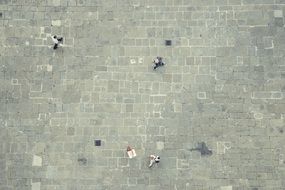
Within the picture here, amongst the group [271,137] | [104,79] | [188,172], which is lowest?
[188,172]

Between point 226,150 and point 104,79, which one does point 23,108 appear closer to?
point 104,79

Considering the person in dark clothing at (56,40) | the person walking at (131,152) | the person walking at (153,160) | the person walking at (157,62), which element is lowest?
the person walking at (153,160)

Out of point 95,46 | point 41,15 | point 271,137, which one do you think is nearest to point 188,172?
point 271,137

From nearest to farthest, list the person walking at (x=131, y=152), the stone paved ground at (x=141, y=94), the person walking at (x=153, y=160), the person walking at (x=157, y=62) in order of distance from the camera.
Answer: the person walking at (x=153, y=160), the stone paved ground at (x=141, y=94), the person walking at (x=131, y=152), the person walking at (x=157, y=62)

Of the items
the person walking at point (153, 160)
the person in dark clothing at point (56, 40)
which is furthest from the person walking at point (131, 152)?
the person in dark clothing at point (56, 40)

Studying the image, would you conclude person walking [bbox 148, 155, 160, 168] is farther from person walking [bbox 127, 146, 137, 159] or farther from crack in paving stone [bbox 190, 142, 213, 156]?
crack in paving stone [bbox 190, 142, 213, 156]

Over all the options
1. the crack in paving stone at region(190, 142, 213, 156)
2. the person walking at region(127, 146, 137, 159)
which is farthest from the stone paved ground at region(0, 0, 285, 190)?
the person walking at region(127, 146, 137, 159)

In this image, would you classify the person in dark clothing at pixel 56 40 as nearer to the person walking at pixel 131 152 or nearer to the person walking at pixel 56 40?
the person walking at pixel 56 40

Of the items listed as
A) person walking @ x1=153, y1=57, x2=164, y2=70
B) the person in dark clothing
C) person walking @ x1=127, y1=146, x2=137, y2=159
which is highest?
the person in dark clothing
